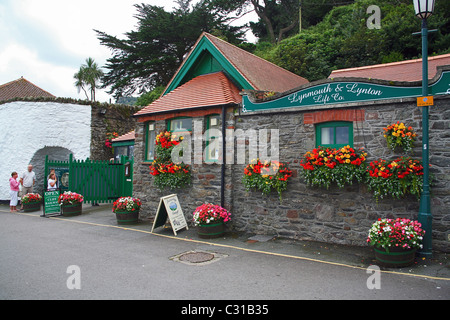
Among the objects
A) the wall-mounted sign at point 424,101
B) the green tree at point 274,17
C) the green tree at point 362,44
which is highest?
the green tree at point 274,17

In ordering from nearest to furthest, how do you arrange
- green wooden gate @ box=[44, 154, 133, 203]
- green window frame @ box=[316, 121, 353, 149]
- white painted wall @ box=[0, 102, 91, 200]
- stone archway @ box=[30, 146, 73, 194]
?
green window frame @ box=[316, 121, 353, 149] → green wooden gate @ box=[44, 154, 133, 203] → white painted wall @ box=[0, 102, 91, 200] → stone archway @ box=[30, 146, 73, 194]

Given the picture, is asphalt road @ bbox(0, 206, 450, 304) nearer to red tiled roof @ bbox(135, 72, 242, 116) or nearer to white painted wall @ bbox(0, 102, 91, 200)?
red tiled roof @ bbox(135, 72, 242, 116)

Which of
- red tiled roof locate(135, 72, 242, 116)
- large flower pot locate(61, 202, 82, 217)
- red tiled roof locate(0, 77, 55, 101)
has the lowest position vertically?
large flower pot locate(61, 202, 82, 217)

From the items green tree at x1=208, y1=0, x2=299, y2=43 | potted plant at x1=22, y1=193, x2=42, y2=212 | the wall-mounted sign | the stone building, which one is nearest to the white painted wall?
potted plant at x1=22, y1=193, x2=42, y2=212

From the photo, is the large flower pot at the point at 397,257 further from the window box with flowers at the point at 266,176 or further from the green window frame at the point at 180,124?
the green window frame at the point at 180,124

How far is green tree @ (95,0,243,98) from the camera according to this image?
27.2 m

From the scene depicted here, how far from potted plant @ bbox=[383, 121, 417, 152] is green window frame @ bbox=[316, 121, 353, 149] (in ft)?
3.16

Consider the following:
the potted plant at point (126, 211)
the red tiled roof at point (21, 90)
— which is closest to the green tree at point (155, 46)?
the red tiled roof at point (21, 90)

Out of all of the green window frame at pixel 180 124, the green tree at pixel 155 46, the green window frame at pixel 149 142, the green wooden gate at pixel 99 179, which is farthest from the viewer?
the green tree at pixel 155 46

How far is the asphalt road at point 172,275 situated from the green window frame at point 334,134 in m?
2.96

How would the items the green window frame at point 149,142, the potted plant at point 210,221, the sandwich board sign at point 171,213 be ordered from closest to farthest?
the potted plant at point 210,221 < the sandwich board sign at point 171,213 < the green window frame at point 149,142

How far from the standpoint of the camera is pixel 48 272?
632 cm

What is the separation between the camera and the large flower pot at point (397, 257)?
6.43 m

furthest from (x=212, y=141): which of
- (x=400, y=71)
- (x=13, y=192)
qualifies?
(x=13, y=192)
